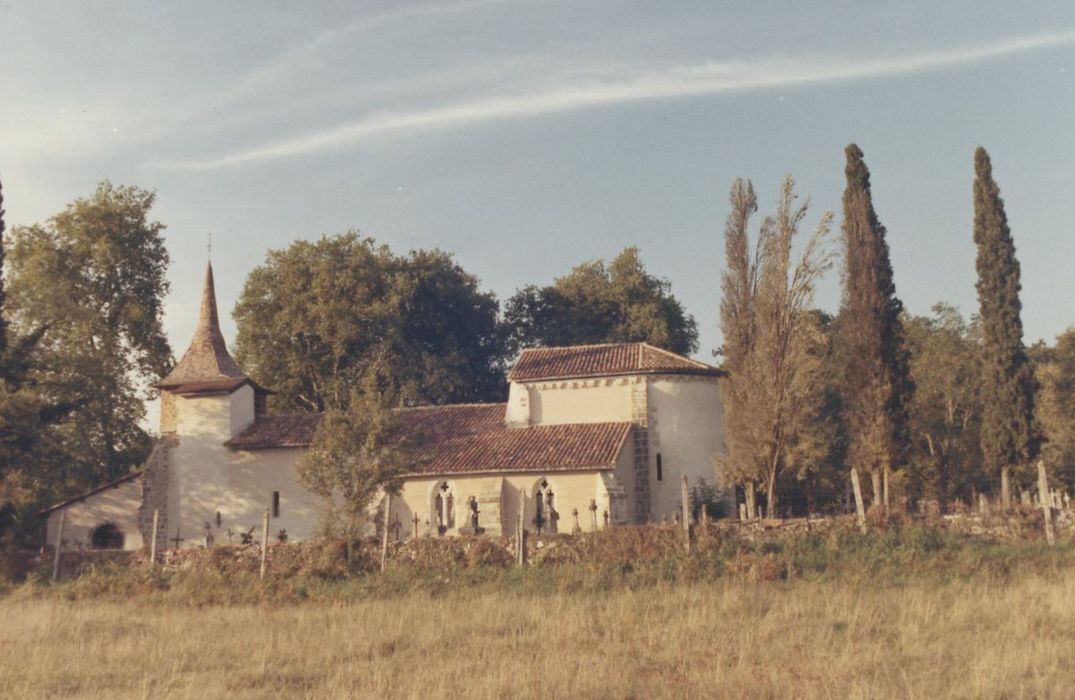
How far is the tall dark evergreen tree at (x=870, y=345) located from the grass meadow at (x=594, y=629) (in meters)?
8.74

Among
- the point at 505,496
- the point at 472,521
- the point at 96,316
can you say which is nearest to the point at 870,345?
the point at 505,496

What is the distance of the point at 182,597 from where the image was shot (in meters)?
23.5

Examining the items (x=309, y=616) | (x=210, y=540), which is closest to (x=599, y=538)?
(x=309, y=616)

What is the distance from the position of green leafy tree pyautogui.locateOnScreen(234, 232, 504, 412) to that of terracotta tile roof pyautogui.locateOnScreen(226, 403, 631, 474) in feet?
36.3

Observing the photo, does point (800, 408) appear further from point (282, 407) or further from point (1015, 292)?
point (282, 407)

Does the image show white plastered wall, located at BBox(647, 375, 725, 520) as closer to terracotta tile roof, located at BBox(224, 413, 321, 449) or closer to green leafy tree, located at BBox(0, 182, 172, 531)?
terracotta tile roof, located at BBox(224, 413, 321, 449)

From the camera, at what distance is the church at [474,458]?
34.5m

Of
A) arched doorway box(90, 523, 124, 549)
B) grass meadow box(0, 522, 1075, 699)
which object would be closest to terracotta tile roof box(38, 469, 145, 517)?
arched doorway box(90, 523, 124, 549)

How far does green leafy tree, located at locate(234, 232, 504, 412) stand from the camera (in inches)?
2056

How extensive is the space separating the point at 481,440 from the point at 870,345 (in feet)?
46.7

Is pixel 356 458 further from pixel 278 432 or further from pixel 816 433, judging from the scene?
pixel 816 433

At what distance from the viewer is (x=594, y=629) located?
16438 millimetres

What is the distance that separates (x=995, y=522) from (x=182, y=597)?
808 inches

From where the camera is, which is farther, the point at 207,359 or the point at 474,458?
the point at 207,359
